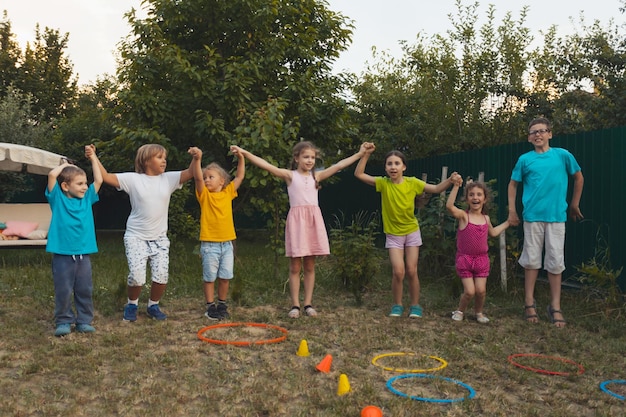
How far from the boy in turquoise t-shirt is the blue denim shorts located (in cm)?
274

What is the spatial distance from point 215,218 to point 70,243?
128 centimetres

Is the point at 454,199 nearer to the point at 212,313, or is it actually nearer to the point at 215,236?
the point at 215,236

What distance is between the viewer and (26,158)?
9461mm

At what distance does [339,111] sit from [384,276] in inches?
222

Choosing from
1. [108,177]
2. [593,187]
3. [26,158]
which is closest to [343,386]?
[108,177]

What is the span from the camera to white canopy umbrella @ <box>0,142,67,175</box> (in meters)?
9.26

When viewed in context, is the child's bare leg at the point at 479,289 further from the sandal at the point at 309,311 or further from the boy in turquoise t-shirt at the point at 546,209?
the sandal at the point at 309,311

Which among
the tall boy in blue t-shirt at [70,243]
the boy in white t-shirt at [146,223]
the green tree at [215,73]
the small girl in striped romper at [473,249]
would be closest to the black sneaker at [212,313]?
the boy in white t-shirt at [146,223]

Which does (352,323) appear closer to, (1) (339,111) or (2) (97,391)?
(2) (97,391)

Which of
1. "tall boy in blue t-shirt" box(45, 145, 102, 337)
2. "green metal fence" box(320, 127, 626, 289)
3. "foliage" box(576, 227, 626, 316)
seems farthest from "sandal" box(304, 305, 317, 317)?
"green metal fence" box(320, 127, 626, 289)

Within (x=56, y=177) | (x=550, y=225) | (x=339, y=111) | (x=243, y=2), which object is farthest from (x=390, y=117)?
(x=56, y=177)

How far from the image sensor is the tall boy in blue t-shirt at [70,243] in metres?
4.79

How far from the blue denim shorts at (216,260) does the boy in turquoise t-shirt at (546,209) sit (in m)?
2.74

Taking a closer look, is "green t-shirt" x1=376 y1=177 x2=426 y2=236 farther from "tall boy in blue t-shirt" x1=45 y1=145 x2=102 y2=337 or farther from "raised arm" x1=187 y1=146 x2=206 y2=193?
"tall boy in blue t-shirt" x1=45 y1=145 x2=102 y2=337
